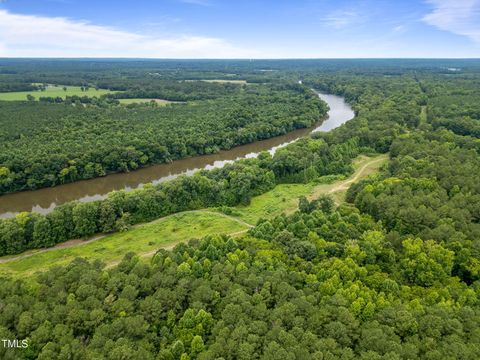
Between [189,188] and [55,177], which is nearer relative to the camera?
→ [189,188]

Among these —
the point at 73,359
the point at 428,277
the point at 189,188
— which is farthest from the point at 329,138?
the point at 73,359

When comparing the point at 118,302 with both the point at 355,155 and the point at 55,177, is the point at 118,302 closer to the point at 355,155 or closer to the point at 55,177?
the point at 55,177

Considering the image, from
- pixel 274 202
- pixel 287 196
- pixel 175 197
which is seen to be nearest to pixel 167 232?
pixel 175 197

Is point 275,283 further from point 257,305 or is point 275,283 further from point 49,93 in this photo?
point 49,93

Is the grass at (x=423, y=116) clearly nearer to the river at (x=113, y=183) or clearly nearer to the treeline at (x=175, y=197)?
the river at (x=113, y=183)

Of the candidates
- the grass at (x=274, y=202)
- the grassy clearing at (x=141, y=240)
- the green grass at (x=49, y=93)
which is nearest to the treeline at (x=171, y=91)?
the green grass at (x=49, y=93)

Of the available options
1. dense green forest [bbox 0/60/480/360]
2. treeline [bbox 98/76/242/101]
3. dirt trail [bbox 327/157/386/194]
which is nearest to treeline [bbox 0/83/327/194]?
treeline [bbox 98/76/242/101]
